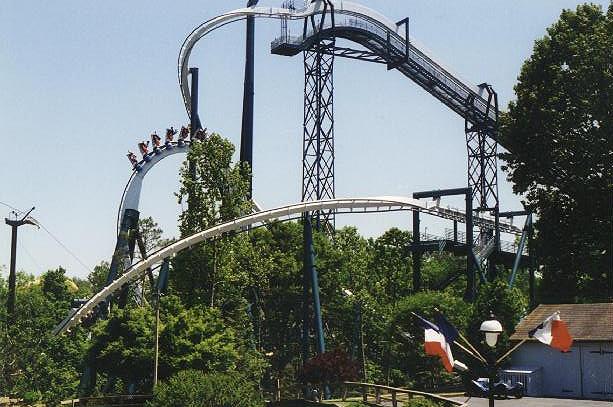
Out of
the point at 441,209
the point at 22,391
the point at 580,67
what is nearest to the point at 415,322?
the point at 441,209

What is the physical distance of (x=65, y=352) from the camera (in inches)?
2338

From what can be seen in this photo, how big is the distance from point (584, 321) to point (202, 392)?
17.9 m

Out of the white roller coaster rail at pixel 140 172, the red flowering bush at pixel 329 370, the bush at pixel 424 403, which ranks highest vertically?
the white roller coaster rail at pixel 140 172

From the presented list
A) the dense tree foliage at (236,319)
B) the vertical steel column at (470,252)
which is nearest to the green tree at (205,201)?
the dense tree foliage at (236,319)

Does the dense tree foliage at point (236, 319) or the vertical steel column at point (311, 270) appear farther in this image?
the vertical steel column at point (311, 270)

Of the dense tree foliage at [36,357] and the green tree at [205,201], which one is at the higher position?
the green tree at [205,201]

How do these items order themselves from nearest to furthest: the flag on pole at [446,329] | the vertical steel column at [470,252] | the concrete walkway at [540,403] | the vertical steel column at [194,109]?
the flag on pole at [446,329], the concrete walkway at [540,403], the vertical steel column at [470,252], the vertical steel column at [194,109]

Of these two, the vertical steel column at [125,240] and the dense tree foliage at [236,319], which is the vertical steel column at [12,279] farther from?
the vertical steel column at [125,240]

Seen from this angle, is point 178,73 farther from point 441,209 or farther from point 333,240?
point 441,209

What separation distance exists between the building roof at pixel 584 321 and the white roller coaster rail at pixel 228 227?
10812 mm

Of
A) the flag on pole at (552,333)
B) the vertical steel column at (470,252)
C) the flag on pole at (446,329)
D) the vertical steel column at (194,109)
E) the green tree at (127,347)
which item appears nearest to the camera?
the flag on pole at (552,333)

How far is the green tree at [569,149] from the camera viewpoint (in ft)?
128

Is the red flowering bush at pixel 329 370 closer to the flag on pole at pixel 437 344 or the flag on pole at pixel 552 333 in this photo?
the flag on pole at pixel 437 344

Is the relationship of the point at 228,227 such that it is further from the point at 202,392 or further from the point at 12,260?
the point at 12,260
